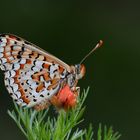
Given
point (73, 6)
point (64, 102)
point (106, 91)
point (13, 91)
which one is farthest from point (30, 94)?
point (73, 6)

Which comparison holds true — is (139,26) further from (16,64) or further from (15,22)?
(16,64)

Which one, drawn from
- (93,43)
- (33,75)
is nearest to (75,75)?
(33,75)

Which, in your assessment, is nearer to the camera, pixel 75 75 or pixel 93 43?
pixel 75 75

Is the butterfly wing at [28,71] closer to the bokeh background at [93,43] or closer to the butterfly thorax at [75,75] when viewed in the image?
the butterfly thorax at [75,75]

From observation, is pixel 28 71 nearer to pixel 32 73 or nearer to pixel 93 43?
pixel 32 73

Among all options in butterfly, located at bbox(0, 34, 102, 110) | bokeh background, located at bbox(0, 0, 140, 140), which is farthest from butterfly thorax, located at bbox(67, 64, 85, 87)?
bokeh background, located at bbox(0, 0, 140, 140)

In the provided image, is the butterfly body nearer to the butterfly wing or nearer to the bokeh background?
the butterfly wing
